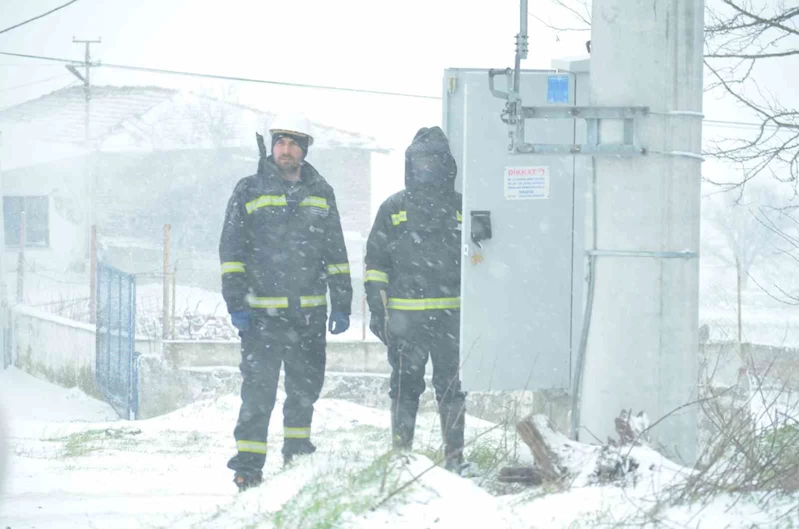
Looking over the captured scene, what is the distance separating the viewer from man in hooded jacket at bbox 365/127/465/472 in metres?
5.49

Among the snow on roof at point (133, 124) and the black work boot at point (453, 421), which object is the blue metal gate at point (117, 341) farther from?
the snow on roof at point (133, 124)

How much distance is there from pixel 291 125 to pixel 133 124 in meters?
36.3

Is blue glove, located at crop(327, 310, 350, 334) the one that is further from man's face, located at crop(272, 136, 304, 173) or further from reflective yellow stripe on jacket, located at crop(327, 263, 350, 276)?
man's face, located at crop(272, 136, 304, 173)

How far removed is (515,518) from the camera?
11.6ft

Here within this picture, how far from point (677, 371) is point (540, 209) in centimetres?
190

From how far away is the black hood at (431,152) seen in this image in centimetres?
558

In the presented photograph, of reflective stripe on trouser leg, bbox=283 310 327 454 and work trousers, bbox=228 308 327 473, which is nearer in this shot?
work trousers, bbox=228 308 327 473

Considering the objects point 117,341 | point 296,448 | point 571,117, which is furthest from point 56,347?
point 571,117

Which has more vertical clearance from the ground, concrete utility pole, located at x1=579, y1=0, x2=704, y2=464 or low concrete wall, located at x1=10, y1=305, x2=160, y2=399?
concrete utility pole, located at x1=579, y1=0, x2=704, y2=464

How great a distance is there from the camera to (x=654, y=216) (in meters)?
4.30

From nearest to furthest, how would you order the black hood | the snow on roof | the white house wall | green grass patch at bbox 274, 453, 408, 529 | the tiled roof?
green grass patch at bbox 274, 453, 408, 529 → the black hood → the white house wall → the snow on roof → the tiled roof

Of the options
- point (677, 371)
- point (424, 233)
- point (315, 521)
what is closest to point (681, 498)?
point (677, 371)

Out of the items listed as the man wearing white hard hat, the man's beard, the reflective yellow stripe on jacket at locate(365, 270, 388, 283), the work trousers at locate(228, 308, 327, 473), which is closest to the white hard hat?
the man wearing white hard hat

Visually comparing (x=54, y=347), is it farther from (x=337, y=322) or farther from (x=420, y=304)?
(x=420, y=304)
